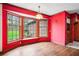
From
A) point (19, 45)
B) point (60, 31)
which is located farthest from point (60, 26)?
point (19, 45)

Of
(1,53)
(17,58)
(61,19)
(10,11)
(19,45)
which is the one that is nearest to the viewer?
(17,58)

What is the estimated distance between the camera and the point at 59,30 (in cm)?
304

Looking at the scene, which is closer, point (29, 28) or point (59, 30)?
point (29, 28)

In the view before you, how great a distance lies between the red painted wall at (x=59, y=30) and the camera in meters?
2.79

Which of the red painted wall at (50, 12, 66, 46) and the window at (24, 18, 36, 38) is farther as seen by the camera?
the red painted wall at (50, 12, 66, 46)

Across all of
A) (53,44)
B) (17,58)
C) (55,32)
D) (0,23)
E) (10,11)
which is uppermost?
(10,11)

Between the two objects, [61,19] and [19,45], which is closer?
[19,45]

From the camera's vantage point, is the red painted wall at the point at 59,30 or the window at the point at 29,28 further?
the red painted wall at the point at 59,30

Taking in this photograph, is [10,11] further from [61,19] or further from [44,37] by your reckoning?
[61,19]

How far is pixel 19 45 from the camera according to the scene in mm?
2924

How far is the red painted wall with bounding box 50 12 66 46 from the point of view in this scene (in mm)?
2791

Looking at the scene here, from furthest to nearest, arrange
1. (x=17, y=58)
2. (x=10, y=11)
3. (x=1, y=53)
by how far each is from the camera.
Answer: (x=10, y=11)
(x=1, y=53)
(x=17, y=58)

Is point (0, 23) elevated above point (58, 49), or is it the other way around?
point (0, 23)

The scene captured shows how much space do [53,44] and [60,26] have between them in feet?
1.97
